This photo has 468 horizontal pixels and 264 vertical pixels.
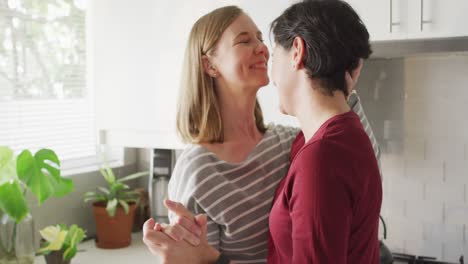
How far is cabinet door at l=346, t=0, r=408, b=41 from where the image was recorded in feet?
5.77

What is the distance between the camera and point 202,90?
59.0 inches

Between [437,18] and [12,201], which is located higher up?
[437,18]

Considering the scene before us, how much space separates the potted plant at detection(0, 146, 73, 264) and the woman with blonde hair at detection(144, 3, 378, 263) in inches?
27.3

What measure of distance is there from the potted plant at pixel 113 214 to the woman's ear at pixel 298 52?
1425 millimetres

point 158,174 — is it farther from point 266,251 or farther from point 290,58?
point 290,58

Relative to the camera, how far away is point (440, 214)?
6.96ft

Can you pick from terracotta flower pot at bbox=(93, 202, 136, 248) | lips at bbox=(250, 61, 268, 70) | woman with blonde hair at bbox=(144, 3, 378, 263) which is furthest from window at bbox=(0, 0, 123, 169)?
lips at bbox=(250, 61, 268, 70)

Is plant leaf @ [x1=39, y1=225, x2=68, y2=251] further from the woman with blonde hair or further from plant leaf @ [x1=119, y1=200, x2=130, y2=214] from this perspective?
the woman with blonde hair

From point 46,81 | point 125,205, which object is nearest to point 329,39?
point 125,205

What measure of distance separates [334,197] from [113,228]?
1.59 meters

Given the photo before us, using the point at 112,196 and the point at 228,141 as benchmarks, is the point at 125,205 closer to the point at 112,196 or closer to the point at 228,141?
the point at 112,196

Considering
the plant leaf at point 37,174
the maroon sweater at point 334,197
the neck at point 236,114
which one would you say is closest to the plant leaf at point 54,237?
the plant leaf at point 37,174

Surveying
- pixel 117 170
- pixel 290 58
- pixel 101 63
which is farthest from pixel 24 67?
pixel 290 58

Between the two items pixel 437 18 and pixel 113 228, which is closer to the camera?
pixel 437 18
